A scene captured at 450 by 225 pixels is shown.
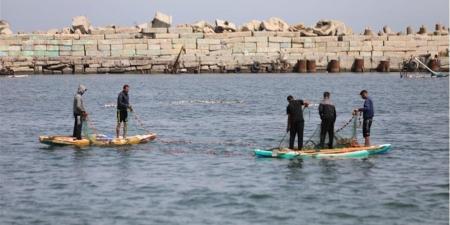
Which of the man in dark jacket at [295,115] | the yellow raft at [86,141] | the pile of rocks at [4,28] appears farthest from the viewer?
the pile of rocks at [4,28]

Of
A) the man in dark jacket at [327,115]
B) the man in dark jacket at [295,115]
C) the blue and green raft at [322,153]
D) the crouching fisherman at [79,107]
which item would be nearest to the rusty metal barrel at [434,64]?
the crouching fisherman at [79,107]

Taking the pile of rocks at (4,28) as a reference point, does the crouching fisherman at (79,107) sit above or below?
below

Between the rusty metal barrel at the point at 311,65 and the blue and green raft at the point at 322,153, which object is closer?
the blue and green raft at the point at 322,153

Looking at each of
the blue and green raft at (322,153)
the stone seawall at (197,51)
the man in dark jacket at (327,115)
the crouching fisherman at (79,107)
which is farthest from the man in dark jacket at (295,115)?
the stone seawall at (197,51)

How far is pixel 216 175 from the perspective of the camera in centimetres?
2130

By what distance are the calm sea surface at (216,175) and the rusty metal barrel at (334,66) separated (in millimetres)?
32729

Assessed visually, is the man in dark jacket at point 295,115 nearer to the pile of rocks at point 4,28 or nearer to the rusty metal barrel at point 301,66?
the rusty metal barrel at point 301,66

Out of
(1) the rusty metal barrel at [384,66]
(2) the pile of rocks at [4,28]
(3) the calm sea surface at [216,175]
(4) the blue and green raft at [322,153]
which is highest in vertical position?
(2) the pile of rocks at [4,28]

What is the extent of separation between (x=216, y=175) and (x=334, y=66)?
5426cm

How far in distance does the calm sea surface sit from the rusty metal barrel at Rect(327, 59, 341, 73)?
32.7m

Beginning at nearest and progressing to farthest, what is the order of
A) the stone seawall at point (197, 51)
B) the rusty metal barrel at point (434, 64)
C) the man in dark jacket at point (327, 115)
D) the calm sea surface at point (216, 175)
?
the calm sea surface at point (216, 175) < the man in dark jacket at point (327, 115) < the rusty metal barrel at point (434, 64) < the stone seawall at point (197, 51)

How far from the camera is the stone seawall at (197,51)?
73625 mm

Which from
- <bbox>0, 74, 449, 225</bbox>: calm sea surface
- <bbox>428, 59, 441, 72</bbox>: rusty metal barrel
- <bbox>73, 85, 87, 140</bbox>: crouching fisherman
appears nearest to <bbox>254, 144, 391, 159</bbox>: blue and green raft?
<bbox>0, 74, 449, 225</bbox>: calm sea surface

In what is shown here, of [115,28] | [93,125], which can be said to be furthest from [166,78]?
[93,125]
